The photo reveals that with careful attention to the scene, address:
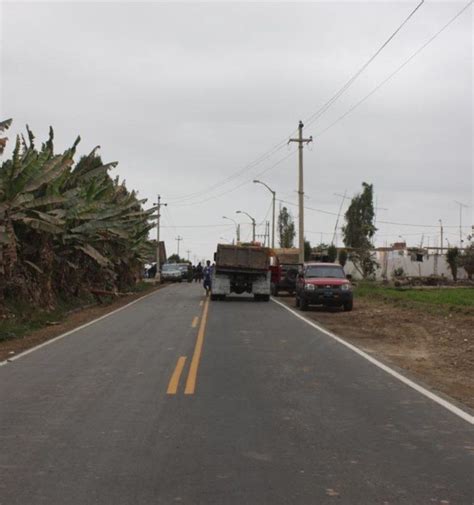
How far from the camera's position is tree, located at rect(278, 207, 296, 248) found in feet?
278

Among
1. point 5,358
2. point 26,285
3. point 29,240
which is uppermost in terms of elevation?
point 29,240

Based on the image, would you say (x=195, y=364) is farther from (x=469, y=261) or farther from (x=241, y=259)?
(x=469, y=261)

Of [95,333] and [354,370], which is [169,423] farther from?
[95,333]

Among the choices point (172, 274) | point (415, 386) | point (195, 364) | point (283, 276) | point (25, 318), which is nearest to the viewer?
point (415, 386)

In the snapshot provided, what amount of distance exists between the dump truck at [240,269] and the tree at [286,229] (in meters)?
54.0

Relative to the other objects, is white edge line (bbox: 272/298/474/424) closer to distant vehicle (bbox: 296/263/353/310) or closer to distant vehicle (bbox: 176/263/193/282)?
distant vehicle (bbox: 296/263/353/310)

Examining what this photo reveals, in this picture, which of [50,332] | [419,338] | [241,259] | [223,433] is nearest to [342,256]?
[241,259]

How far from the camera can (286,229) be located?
87.7m

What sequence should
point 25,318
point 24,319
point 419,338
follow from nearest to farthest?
point 419,338 → point 24,319 → point 25,318

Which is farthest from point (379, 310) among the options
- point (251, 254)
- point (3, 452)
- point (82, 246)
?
point (3, 452)

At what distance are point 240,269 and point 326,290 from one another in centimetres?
612

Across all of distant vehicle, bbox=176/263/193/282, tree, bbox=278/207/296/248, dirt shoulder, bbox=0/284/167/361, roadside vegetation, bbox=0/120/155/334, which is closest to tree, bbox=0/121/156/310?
roadside vegetation, bbox=0/120/155/334

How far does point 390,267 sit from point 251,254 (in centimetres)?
3644

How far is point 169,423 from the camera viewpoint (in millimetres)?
6941
